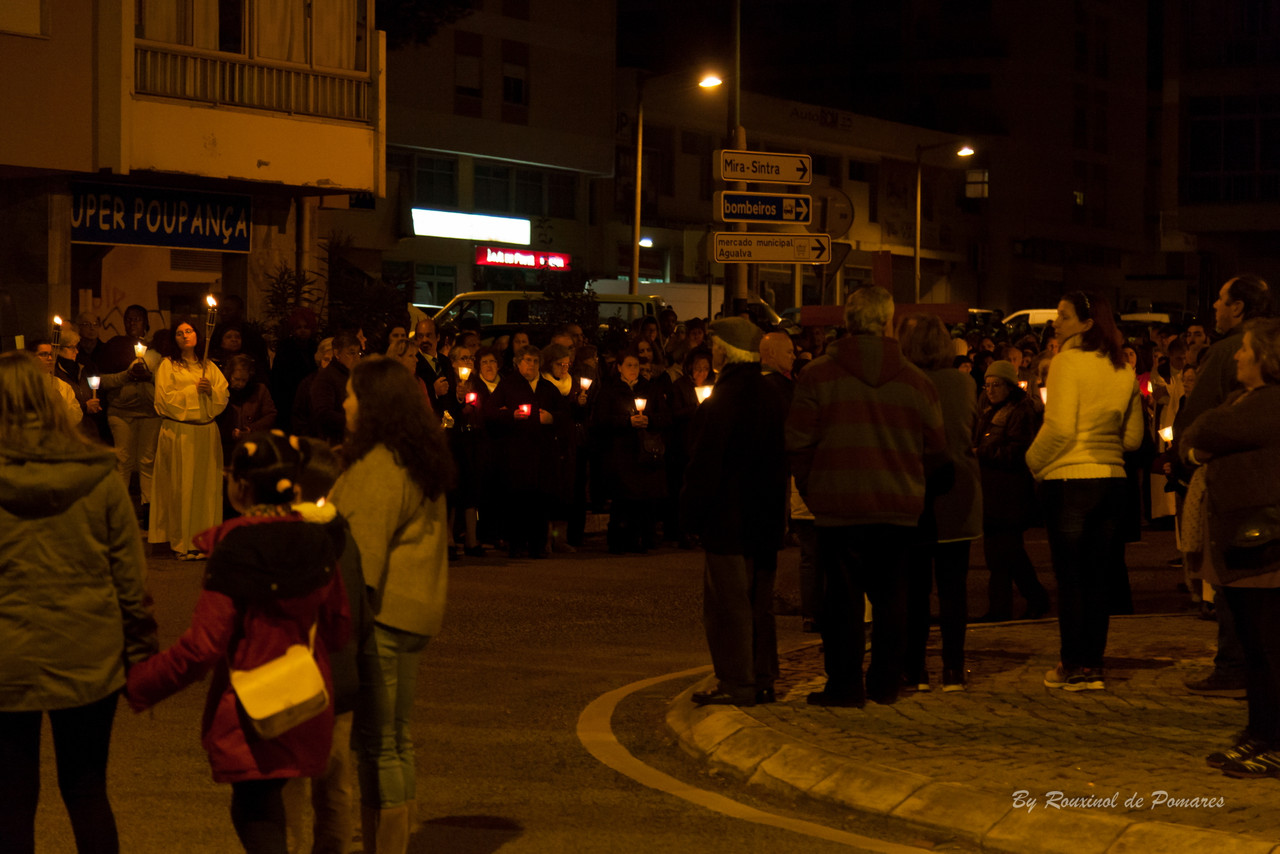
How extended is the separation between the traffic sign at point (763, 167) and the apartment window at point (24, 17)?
40.2ft

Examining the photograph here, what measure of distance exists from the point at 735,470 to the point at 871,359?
82cm

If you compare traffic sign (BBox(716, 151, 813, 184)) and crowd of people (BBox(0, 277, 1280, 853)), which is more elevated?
traffic sign (BBox(716, 151, 813, 184))

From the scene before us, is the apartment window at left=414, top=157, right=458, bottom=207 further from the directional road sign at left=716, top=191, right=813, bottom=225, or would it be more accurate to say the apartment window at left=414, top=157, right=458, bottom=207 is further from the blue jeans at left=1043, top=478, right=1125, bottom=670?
the blue jeans at left=1043, top=478, right=1125, bottom=670

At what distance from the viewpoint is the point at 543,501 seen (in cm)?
1538

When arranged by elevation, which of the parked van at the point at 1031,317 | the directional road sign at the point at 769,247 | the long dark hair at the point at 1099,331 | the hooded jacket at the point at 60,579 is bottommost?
the hooded jacket at the point at 60,579

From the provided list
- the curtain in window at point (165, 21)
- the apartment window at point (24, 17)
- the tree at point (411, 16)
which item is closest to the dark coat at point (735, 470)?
the apartment window at point (24, 17)

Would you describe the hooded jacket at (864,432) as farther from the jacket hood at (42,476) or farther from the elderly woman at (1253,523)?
the jacket hood at (42,476)

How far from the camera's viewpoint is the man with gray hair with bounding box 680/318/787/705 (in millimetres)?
8219

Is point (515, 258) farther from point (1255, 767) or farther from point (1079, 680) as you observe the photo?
point (1255, 767)

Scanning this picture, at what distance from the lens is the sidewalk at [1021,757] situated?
608 centimetres

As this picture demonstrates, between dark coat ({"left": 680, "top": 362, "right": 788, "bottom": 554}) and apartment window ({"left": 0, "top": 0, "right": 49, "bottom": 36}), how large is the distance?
Result: 1861 cm

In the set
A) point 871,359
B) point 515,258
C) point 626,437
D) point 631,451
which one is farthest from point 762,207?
point 515,258

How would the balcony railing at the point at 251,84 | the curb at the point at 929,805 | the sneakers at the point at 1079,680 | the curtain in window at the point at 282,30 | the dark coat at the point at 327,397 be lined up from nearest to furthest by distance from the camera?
1. the curb at the point at 929,805
2. the sneakers at the point at 1079,680
3. the dark coat at the point at 327,397
4. the balcony railing at the point at 251,84
5. the curtain in window at the point at 282,30

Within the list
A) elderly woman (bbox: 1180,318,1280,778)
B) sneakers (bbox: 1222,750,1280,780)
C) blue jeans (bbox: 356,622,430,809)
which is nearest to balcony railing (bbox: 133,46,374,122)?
elderly woman (bbox: 1180,318,1280,778)
